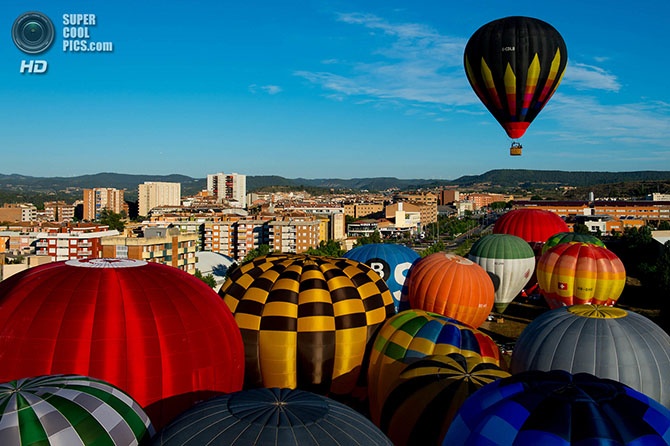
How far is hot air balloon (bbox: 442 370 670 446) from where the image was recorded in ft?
17.7

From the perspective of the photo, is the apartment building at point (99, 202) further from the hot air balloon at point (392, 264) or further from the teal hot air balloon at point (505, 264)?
the hot air balloon at point (392, 264)

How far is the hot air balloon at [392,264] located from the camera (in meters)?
15.1

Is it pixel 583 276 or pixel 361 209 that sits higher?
pixel 583 276

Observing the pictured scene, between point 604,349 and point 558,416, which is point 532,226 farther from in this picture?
point 558,416

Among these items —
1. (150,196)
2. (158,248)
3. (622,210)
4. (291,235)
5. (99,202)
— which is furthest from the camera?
(150,196)

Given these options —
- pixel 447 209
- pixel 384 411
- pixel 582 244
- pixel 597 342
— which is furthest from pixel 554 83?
pixel 447 209

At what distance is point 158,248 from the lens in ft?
109

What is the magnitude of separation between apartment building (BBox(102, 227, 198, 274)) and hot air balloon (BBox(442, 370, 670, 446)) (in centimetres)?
2566

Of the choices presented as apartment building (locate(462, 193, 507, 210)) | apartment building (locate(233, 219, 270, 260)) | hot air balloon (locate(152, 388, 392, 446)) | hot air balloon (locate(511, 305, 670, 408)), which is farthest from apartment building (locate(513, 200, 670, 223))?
hot air balloon (locate(152, 388, 392, 446))

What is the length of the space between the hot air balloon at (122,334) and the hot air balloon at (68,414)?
4.42 ft

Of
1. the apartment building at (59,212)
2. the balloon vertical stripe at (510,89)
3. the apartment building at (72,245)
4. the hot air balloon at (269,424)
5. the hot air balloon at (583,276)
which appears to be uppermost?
the balloon vertical stripe at (510,89)

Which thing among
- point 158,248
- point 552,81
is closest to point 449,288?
point 552,81

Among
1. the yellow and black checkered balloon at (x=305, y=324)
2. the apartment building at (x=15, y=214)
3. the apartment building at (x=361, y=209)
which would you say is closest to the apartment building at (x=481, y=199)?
the apartment building at (x=361, y=209)

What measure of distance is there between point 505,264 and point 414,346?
1249 cm
